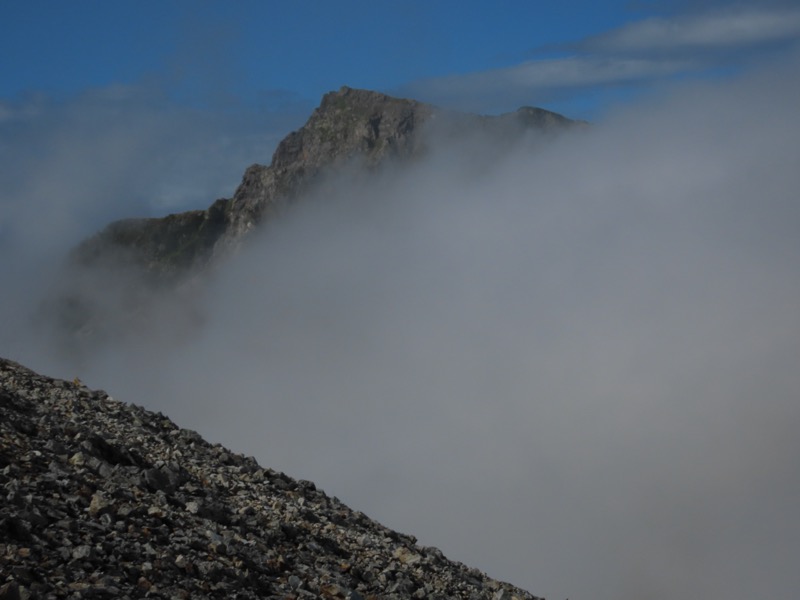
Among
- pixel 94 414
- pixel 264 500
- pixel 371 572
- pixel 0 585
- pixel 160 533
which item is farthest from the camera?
pixel 94 414

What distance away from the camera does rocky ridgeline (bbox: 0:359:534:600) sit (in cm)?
1641

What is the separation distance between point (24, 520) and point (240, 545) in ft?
15.5

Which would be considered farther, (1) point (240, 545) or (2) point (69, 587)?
(1) point (240, 545)

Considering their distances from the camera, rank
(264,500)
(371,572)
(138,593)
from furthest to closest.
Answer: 1. (264,500)
2. (371,572)
3. (138,593)

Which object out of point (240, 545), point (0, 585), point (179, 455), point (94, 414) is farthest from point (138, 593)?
point (94, 414)

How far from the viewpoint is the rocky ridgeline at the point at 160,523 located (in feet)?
53.8

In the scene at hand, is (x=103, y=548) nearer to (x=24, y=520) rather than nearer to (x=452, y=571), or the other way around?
(x=24, y=520)

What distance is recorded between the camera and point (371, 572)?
2186 cm

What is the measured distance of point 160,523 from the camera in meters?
19.5

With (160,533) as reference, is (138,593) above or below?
below

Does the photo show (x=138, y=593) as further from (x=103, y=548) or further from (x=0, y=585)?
(x=0, y=585)

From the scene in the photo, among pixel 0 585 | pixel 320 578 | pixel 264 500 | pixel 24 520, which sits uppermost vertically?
pixel 264 500

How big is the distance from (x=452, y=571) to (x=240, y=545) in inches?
264

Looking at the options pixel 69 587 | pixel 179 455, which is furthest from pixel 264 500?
pixel 69 587
